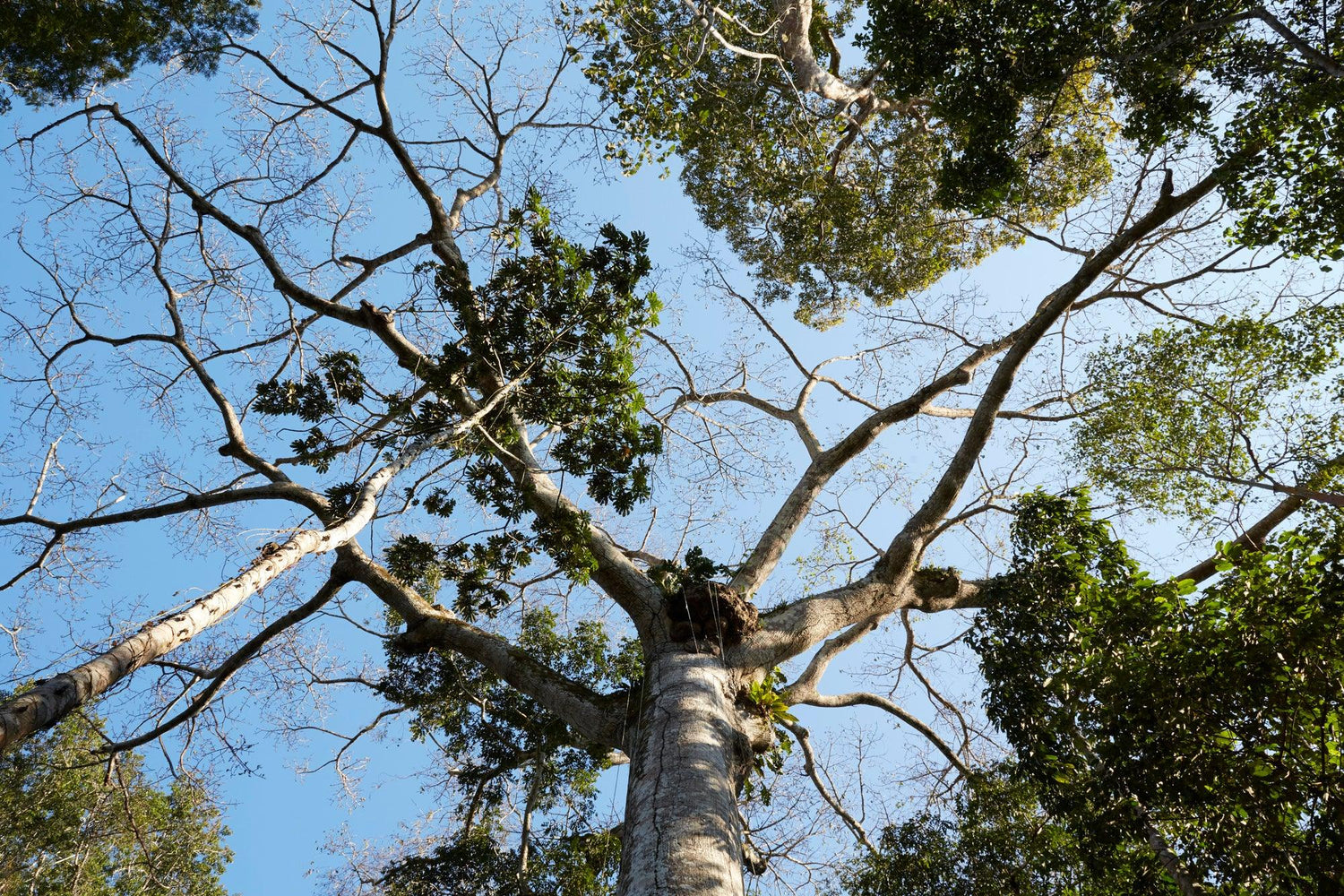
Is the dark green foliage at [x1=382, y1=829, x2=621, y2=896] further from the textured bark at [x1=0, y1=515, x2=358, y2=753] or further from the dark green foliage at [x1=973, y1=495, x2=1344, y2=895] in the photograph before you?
the textured bark at [x1=0, y1=515, x2=358, y2=753]

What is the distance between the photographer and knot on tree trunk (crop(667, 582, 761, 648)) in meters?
5.40

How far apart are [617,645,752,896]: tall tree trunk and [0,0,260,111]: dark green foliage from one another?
7.20 metres

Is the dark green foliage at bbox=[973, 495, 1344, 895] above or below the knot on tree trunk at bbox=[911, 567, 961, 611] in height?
below

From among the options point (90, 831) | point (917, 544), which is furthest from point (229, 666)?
point (917, 544)

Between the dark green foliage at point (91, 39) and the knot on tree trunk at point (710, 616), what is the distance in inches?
266

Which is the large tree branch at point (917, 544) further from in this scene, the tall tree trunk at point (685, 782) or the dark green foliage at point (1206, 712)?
the dark green foliage at point (1206, 712)

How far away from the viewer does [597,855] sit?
21.5ft

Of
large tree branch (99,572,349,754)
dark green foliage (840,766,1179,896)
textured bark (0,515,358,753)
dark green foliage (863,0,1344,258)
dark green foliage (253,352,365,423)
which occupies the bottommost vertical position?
textured bark (0,515,358,753)

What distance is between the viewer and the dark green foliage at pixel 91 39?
7.17m

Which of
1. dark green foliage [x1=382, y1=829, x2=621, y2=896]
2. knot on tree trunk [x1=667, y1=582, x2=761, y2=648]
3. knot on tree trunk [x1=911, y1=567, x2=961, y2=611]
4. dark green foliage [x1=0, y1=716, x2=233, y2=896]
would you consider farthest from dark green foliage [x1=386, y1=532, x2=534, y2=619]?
dark green foliage [x1=0, y1=716, x2=233, y2=896]

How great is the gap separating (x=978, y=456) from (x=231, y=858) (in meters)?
11.0

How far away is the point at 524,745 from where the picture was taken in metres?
7.66

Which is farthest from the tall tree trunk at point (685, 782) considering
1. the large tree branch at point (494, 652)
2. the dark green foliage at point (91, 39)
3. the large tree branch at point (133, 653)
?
the dark green foliage at point (91, 39)

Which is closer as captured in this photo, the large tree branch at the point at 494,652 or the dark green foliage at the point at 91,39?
the large tree branch at the point at 494,652
